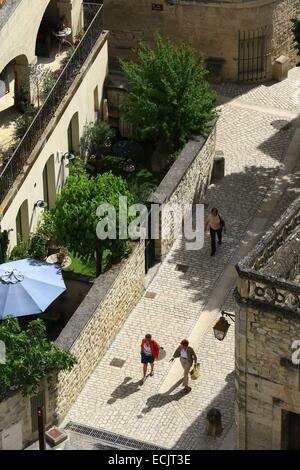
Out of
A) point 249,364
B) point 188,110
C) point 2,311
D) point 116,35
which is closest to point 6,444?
point 2,311

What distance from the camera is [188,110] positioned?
46500 millimetres

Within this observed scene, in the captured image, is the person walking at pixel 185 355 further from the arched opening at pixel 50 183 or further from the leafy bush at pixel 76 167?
the leafy bush at pixel 76 167

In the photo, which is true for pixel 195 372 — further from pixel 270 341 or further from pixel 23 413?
pixel 270 341

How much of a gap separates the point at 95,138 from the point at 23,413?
12851mm

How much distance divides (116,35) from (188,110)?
26.3ft

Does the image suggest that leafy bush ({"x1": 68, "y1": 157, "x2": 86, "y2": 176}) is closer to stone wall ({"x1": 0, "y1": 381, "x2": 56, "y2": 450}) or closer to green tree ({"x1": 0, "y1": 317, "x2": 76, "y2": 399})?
green tree ({"x1": 0, "y1": 317, "x2": 76, "y2": 399})

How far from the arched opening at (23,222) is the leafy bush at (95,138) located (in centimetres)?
473

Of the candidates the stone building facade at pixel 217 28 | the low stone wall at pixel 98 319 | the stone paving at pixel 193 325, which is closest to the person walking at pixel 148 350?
the stone paving at pixel 193 325

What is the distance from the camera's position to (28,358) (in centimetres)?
3725

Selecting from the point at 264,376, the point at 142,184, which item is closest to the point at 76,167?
the point at 142,184

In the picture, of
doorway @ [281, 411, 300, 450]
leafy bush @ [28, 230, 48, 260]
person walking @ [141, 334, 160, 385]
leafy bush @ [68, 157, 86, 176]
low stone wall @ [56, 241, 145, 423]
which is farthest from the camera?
leafy bush @ [68, 157, 86, 176]

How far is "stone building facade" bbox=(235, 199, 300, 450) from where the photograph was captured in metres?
34.4

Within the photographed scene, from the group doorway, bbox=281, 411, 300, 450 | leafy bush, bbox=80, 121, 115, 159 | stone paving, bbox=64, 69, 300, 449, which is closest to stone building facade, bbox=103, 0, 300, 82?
stone paving, bbox=64, 69, 300, 449

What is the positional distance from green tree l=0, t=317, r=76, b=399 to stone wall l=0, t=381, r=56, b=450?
34cm
